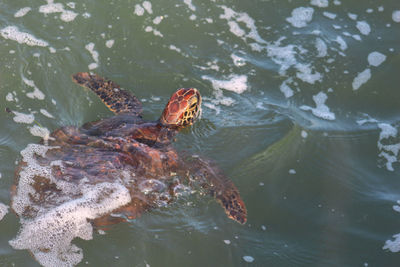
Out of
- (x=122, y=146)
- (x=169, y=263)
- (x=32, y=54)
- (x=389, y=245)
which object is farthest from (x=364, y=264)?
(x=32, y=54)

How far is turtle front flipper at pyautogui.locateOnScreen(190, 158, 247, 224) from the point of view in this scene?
4.03 metres

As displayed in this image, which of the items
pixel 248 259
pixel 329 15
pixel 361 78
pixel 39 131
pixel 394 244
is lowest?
pixel 248 259

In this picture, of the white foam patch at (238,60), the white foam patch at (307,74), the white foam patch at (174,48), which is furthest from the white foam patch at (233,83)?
the white foam patch at (307,74)

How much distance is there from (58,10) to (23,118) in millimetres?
2220

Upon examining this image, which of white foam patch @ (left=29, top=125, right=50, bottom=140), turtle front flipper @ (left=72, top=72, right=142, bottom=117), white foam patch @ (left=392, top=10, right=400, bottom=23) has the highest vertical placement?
white foam patch @ (left=392, top=10, right=400, bottom=23)

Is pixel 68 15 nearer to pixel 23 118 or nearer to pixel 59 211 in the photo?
pixel 23 118

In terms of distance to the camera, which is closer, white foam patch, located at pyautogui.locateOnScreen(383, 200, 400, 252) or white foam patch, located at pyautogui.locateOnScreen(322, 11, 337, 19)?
white foam patch, located at pyautogui.locateOnScreen(383, 200, 400, 252)

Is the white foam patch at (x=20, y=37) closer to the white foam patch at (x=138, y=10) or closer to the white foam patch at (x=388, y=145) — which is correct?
the white foam patch at (x=138, y=10)

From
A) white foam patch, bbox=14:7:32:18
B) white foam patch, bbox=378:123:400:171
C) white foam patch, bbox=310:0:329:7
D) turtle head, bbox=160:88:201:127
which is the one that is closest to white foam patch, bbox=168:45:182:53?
turtle head, bbox=160:88:201:127

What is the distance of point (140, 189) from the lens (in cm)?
412

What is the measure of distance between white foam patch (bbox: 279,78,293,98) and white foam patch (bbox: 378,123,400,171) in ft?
3.96

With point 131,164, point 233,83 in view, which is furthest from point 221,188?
point 233,83

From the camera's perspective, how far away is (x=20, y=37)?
5754 millimetres

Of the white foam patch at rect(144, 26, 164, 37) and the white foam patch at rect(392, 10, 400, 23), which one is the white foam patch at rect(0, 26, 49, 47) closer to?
the white foam patch at rect(144, 26, 164, 37)
